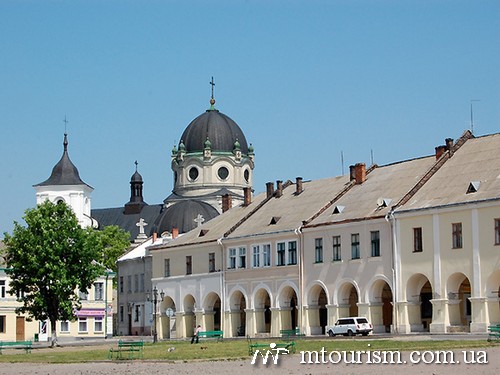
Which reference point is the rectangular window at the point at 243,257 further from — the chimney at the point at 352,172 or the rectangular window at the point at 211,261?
the chimney at the point at 352,172

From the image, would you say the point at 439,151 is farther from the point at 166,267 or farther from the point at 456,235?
the point at 166,267

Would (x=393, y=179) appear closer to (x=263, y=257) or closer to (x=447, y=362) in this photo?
(x=263, y=257)

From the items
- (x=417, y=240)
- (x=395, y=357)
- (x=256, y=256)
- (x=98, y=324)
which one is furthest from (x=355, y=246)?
(x=98, y=324)

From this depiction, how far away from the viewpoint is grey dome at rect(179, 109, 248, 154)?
149 metres

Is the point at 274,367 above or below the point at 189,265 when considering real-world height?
below

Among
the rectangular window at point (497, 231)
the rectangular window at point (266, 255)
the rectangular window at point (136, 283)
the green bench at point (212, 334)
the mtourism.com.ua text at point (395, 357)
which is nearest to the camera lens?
the mtourism.com.ua text at point (395, 357)

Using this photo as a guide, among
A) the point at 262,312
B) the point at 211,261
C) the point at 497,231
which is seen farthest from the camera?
the point at 211,261

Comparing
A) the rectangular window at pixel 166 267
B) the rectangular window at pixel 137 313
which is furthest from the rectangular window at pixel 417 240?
the rectangular window at pixel 137 313

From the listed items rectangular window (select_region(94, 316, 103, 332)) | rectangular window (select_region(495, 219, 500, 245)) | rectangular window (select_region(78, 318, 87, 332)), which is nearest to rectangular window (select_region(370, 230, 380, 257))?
rectangular window (select_region(495, 219, 500, 245))

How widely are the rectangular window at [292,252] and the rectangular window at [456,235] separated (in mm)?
14103

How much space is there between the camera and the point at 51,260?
69438 millimetres

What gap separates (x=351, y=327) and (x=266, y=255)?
13846 mm

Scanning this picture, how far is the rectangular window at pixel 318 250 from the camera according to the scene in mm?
70188

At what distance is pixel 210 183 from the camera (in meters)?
147
